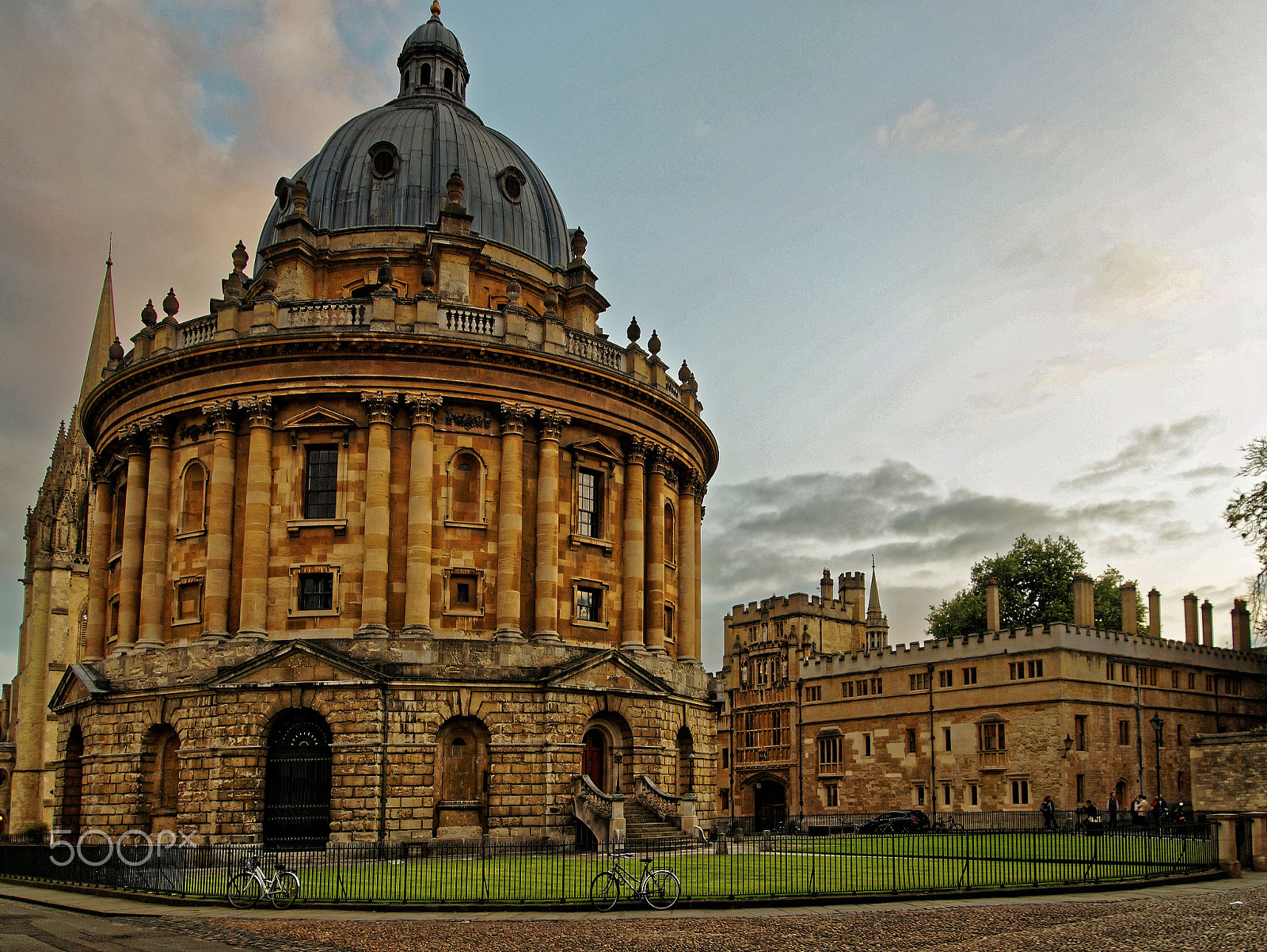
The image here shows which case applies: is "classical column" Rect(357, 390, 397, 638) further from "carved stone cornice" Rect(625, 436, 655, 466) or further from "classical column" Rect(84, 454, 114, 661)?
"classical column" Rect(84, 454, 114, 661)

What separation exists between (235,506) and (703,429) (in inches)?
741

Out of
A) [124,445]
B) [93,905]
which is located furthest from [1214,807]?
[124,445]

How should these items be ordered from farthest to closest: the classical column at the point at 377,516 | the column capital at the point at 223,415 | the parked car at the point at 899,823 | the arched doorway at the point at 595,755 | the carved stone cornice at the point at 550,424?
the parked car at the point at 899,823 → the carved stone cornice at the point at 550,424 → the arched doorway at the point at 595,755 → the column capital at the point at 223,415 → the classical column at the point at 377,516

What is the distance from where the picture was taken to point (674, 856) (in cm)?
3316

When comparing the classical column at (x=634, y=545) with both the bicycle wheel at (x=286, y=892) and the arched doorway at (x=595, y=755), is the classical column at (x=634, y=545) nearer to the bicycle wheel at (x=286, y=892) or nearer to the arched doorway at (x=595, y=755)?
the arched doorway at (x=595, y=755)

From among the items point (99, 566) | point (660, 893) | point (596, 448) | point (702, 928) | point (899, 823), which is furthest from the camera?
point (899, 823)

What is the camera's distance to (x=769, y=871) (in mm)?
28562

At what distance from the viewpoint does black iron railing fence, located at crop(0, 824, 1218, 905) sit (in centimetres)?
2417

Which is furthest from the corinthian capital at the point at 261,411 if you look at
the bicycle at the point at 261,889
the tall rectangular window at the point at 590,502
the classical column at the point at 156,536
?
the bicycle at the point at 261,889

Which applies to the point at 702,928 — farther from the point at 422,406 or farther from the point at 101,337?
the point at 101,337

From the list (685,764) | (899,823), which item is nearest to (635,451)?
(685,764)

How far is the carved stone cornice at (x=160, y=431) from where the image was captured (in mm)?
41100

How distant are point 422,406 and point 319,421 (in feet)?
11.1

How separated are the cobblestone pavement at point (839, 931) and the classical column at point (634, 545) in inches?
854
